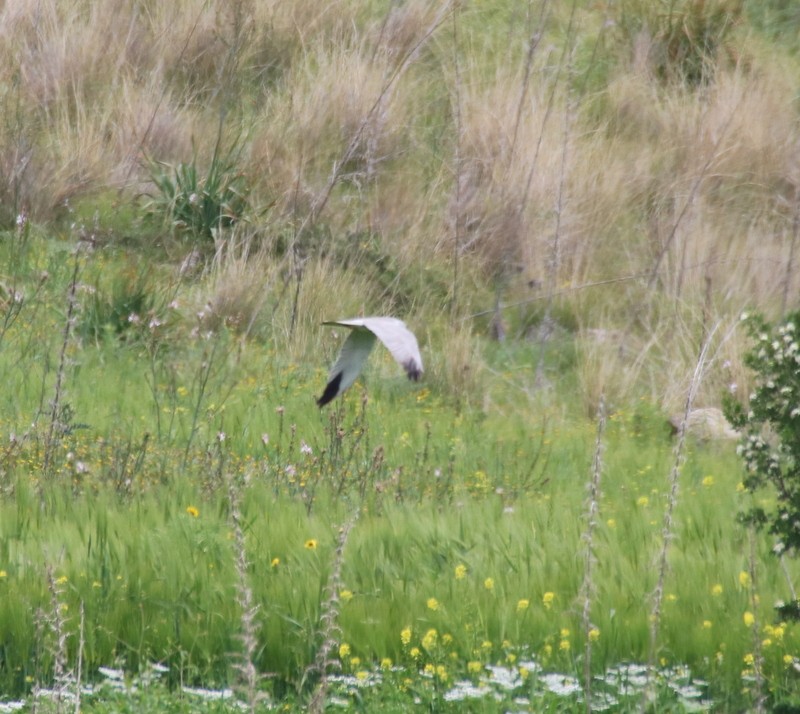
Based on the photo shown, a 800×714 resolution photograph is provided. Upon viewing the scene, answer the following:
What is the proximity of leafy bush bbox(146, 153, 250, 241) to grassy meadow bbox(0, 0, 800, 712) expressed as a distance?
0.03 m

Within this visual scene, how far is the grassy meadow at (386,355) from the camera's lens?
11.8 ft

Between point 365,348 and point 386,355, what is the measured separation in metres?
3.95

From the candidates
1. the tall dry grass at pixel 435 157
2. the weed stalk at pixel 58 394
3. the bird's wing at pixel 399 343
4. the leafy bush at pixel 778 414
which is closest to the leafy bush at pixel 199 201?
the tall dry grass at pixel 435 157

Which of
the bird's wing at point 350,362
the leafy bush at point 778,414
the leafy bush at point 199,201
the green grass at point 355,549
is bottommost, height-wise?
the leafy bush at point 199,201

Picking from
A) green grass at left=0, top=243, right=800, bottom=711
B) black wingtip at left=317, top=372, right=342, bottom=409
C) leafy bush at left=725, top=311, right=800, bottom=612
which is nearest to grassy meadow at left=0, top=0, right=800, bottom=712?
green grass at left=0, top=243, right=800, bottom=711

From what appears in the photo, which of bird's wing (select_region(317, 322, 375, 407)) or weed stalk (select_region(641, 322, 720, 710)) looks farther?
bird's wing (select_region(317, 322, 375, 407))

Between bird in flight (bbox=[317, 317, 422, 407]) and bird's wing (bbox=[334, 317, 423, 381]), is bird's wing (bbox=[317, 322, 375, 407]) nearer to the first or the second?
bird in flight (bbox=[317, 317, 422, 407])

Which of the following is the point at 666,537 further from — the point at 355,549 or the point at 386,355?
the point at 386,355

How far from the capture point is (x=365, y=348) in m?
3.86

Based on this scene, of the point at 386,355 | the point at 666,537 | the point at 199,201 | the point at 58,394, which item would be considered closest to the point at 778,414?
the point at 666,537

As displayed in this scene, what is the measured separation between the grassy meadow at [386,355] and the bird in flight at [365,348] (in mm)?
540

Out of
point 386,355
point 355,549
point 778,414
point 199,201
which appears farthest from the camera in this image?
point 199,201

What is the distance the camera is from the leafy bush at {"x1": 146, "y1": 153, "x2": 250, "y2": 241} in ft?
29.8

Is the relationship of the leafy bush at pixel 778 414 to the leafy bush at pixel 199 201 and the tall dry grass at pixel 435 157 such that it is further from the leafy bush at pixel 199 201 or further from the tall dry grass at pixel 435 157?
the leafy bush at pixel 199 201
